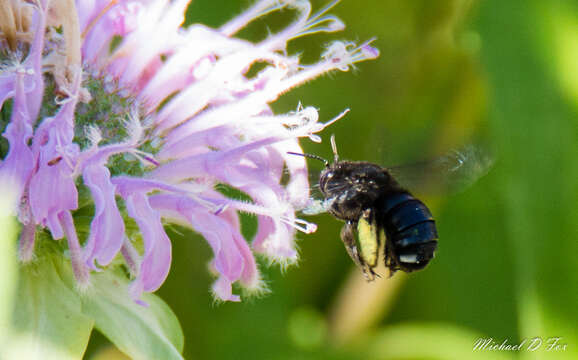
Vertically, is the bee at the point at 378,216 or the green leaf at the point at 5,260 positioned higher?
the bee at the point at 378,216

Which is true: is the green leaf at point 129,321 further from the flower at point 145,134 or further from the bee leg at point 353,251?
the bee leg at point 353,251

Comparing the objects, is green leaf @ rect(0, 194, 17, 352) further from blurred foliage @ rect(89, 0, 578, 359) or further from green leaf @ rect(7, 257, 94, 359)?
blurred foliage @ rect(89, 0, 578, 359)

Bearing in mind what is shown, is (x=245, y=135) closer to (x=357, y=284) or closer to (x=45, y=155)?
(x=45, y=155)

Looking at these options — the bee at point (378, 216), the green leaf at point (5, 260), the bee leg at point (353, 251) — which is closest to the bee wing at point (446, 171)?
the bee at point (378, 216)

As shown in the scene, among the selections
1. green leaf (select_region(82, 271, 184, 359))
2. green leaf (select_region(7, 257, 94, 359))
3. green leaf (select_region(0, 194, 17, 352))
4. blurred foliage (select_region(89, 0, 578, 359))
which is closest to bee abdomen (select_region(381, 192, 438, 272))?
blurred foliage (select_region(89, 0, 578, 359))

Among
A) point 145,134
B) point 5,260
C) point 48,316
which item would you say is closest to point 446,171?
point 145,134
